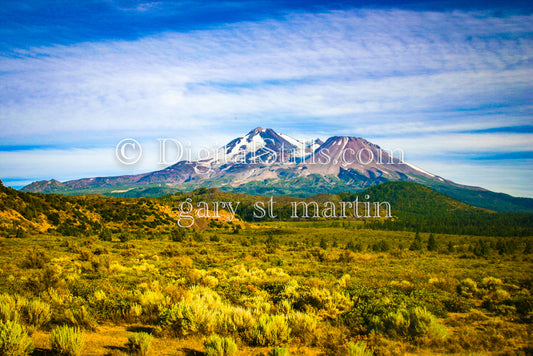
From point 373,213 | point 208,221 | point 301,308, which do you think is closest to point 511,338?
point 301,308

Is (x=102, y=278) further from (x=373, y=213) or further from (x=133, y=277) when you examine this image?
(x=373, y=213)

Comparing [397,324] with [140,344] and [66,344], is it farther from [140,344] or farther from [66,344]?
[66,344]

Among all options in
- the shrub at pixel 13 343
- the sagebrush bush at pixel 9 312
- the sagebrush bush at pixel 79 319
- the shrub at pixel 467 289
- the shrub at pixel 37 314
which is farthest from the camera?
the shrub at pixel 467 289

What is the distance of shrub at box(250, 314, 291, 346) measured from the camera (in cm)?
668

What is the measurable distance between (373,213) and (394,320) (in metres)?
178

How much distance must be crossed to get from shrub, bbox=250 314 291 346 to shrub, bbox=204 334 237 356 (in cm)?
95

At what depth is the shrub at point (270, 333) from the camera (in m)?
6.68

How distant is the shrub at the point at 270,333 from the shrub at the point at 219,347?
95 cm

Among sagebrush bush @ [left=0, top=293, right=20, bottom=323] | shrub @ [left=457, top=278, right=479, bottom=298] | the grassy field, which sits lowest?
shrub @ [left=457, top=278, right=479, bottom=298]

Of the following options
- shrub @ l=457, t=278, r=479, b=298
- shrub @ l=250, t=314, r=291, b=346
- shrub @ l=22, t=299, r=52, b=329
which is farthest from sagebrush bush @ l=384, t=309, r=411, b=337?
shrub @ l=22, t=299, r=52, b=329

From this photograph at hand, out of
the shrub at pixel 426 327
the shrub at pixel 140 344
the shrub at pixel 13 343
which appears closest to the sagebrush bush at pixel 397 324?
the shrub at pixel 426 327

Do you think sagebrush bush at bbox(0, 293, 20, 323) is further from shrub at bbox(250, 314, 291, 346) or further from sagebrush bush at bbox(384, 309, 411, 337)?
sagebrush bush at bbox(384, 309, 411, 337)

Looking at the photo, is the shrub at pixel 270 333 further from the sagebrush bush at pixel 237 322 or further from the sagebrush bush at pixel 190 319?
the sagebrush bush at pixel 190 319

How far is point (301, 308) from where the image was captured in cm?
944
